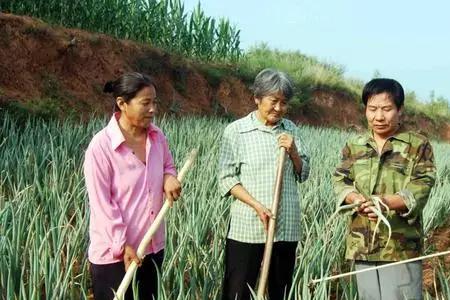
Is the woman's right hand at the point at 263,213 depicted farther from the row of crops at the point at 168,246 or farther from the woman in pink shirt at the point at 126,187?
the woman in pink shirt at the point at 126,187

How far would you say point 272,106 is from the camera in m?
2.12

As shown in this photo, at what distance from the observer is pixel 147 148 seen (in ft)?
6.40

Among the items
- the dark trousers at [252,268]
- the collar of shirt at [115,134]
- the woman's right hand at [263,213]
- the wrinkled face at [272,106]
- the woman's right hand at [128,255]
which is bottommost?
the dark trousers at [252,268]

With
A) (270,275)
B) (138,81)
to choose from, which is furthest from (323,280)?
(138,81)

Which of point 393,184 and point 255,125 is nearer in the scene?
point 393,184

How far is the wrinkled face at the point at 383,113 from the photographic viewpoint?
1.89 metres

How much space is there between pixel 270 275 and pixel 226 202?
101 cm

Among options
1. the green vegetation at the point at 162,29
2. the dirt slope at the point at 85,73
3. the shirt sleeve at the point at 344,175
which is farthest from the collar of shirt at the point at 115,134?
the green vegetation at the point at 162,29

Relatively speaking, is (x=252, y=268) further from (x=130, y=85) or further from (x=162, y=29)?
(x=162, y=29)

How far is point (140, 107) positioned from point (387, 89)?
2.66 ft

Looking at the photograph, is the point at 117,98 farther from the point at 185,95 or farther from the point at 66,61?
the point at 185,95

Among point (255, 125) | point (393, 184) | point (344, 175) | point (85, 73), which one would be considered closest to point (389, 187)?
point (393, 184)

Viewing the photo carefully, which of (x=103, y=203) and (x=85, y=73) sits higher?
(x=85, y=73)

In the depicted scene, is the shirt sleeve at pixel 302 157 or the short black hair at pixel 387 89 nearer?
the short black hair at pixel 387 89
